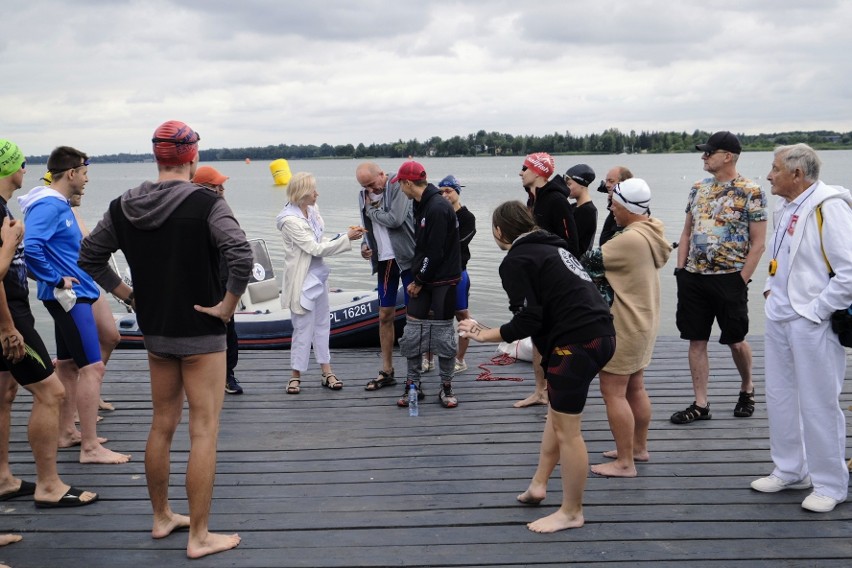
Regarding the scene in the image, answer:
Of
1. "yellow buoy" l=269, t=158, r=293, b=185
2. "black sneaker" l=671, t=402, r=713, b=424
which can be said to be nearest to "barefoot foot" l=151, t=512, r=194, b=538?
"black sneaker" l=671, t=402, r=713, b=424

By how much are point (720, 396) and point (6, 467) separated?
4380 millimetres

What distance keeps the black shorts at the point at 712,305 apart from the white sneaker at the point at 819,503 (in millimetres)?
1225

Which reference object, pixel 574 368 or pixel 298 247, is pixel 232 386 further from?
pixel 574 368

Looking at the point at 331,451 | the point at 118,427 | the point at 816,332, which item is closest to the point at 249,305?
the point at 118,427

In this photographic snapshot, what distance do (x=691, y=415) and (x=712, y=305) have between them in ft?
2.30

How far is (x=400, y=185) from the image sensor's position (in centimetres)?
519

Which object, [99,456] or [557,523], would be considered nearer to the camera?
[557,523]

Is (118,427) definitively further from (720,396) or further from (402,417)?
(720,396)

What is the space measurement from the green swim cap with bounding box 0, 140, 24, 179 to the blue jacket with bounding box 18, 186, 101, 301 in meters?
0.38

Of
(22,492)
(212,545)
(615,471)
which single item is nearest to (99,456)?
(22,492)

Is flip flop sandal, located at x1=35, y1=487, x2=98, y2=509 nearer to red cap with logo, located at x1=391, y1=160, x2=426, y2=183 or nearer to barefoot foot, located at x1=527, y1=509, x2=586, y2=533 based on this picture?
barefoot foot, located at x1=527, y1=509, x2=586, y2=533

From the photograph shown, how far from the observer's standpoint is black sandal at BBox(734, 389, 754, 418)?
4770mm

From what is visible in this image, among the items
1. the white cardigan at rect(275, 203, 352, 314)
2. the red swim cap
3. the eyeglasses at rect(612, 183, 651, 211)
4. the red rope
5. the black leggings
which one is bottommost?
the red rope

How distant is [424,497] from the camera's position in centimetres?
371
